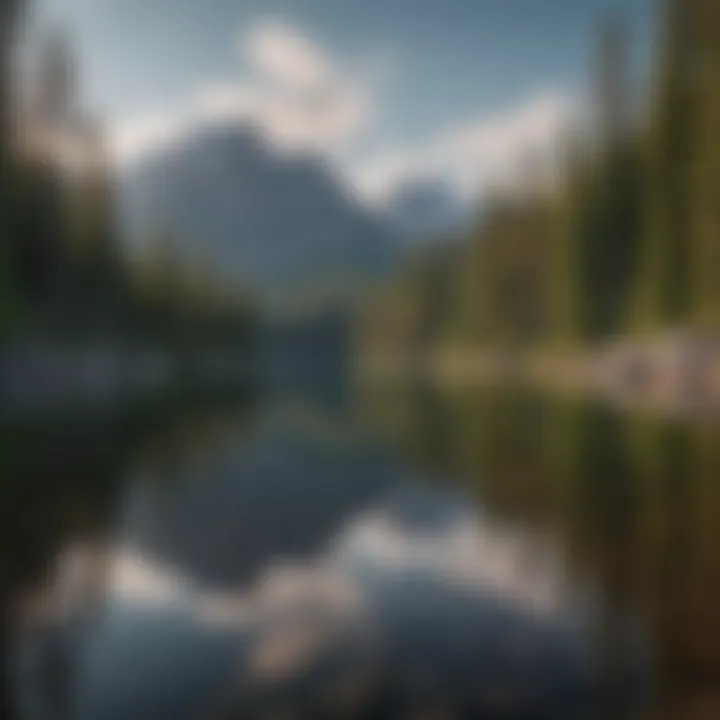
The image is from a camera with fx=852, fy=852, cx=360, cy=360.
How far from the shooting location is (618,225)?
4500cm

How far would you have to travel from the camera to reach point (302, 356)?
16000 centimetres

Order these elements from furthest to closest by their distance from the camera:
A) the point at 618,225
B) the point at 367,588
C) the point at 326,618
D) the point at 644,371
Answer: the point at 618,225, the point at 644,371, the point at 367,588, the point at 326,618

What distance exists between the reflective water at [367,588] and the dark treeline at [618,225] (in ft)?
61.6

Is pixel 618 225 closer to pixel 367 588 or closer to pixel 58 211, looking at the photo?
pixel 58 211

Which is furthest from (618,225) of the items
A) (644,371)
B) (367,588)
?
(367,588)

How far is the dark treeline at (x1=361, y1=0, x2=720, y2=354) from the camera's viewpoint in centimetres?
2891

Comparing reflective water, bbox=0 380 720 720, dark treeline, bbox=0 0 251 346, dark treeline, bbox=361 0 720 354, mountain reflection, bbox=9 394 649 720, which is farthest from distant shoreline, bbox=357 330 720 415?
dark treeline, bbox=0 0 251 346

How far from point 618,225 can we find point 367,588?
139 ft

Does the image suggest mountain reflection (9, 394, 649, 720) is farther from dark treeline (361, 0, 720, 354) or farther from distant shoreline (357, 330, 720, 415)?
dark treeline (361, 0, 720, 354)

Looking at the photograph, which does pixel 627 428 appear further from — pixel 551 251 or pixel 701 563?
pixel 551 251

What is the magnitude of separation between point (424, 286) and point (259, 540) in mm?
96954

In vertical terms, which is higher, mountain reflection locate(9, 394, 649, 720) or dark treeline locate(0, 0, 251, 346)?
dark treeline locate(0, 0, 251, 346)

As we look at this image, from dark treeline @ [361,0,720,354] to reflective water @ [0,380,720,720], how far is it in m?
18.8

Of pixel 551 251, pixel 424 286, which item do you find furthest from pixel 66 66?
pixel 424 286
